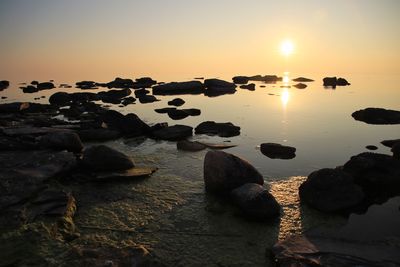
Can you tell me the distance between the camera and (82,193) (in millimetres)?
9953

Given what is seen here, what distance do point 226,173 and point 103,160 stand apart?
461 centimetres

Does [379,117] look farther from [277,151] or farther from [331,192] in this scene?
[331,192]

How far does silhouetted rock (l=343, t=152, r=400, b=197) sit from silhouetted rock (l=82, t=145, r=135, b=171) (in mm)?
8180

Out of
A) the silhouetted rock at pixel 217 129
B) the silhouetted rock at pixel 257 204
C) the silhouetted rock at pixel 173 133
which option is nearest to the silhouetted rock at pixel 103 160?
the silhouetted rock at pixel 257 204

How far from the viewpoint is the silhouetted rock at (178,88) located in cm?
6215

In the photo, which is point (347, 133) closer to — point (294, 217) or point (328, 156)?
point (328, 156)

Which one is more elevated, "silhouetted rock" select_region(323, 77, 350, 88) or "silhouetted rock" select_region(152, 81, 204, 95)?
"silhouetted rock" select_region(323, 77, 350, 88)

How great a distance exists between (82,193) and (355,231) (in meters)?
7.68

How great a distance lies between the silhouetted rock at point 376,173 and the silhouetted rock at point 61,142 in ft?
36.9

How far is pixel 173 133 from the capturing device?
61.4ft

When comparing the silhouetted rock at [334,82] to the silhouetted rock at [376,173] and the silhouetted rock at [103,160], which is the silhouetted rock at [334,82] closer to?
the silhouetted rock at [376,173]

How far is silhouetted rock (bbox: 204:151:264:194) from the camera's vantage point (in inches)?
392

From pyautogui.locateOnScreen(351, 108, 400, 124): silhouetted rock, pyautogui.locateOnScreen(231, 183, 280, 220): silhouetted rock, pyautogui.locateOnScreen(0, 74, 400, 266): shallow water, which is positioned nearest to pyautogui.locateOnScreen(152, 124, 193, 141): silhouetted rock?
pyautogui.locateOnScreen(0, 74, 400, 266): shallow water

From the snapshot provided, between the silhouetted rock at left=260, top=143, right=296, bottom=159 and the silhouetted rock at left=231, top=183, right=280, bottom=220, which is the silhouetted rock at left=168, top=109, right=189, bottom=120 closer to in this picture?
the silhouetted rock at left=260, top=143, right=296, bottom=159
